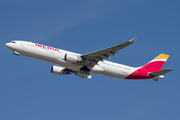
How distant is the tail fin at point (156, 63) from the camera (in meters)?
49.2

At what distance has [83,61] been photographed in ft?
140

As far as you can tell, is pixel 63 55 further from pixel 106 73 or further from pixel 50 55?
pixel 106 73

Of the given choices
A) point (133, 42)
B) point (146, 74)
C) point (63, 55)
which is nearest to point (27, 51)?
point (63, 55)

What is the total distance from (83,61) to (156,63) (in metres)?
15.2

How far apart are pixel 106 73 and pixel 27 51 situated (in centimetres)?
1299

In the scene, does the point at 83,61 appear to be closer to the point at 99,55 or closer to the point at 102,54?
the point at 99,55

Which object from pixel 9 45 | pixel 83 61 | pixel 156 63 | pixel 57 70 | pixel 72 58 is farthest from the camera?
pixel 156 63

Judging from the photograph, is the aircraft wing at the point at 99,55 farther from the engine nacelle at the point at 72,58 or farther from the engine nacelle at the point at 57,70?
the engine nacelle at the point at 57,70

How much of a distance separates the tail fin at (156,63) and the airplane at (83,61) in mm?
1624

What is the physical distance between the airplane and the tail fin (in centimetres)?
162

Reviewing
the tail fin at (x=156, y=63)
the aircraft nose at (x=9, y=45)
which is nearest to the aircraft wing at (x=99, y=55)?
the tail fin at (x=156, y=63)

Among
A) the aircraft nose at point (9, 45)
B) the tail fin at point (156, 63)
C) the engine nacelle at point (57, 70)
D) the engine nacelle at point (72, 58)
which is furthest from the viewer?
the tail fin at point (156, 63)

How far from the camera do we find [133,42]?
37562 millimetres

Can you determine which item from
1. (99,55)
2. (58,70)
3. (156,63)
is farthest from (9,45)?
(156,63)
